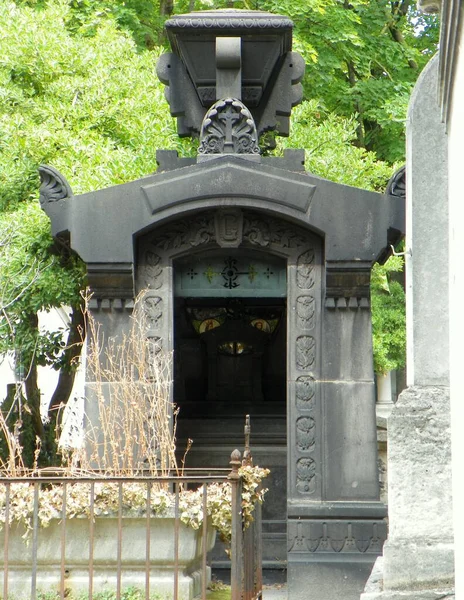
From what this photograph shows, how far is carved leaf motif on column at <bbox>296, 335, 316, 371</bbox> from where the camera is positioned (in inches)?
364

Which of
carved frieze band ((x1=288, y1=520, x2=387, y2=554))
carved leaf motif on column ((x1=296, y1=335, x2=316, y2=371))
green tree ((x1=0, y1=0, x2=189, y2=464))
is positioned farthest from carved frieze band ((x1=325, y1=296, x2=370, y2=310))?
green tree ((x1=0, y1=0, x2=189, y2=464))

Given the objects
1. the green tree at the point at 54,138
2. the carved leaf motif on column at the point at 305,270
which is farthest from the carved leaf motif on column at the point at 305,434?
the green tree at the point at 54,138

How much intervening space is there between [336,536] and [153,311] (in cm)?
244

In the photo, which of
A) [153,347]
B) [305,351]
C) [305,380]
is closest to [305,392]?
[305,380]

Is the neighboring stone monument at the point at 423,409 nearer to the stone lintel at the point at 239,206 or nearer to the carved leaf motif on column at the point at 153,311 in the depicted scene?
the stone lintel at the point at 239,206

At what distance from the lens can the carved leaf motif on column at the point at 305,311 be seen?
30.5 feet

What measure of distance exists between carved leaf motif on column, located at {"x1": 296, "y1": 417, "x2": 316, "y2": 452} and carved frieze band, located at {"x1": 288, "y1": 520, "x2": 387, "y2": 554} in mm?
623

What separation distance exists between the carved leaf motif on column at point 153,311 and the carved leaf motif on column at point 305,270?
121cm

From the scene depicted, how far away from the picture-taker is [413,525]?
5.93 metres

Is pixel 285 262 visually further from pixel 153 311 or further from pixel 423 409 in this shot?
pixel 423 409

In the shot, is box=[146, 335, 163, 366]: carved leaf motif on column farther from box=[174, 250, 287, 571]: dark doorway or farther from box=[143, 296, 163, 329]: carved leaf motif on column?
box=[174, 250, 287, 571]: dark doorway


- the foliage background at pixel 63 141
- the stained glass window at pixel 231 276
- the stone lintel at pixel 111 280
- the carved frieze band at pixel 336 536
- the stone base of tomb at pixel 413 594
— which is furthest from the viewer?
the foliage background at pixel 63 141

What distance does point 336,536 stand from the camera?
8.95 m

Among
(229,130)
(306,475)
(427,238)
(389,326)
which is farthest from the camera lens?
(389,326)
